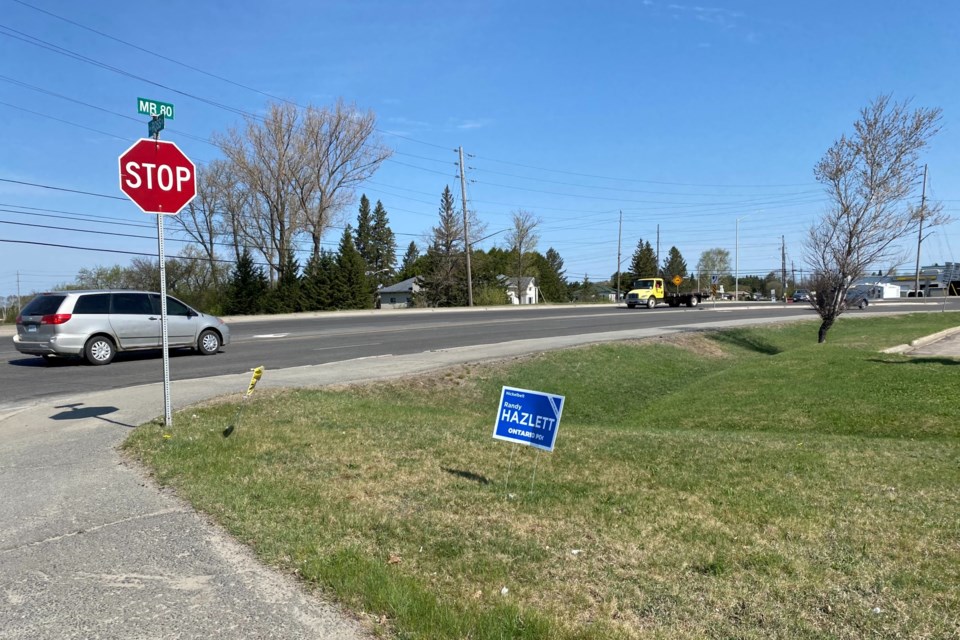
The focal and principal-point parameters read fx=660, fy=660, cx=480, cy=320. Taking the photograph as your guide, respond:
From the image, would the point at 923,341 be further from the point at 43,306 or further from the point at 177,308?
the point at 43,306

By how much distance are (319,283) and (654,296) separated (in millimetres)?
26158

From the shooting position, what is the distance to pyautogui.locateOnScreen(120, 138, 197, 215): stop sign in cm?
698

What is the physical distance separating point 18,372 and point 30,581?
11960 mm

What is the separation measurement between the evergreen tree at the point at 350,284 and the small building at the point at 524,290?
28206 millimetres

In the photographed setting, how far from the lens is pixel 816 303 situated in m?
25.0

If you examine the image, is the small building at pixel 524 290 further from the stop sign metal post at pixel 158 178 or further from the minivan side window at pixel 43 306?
the stop sign metal post at pixel 158 178

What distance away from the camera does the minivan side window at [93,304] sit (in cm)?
1441

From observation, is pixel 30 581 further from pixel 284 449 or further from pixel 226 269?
pixel 226 269

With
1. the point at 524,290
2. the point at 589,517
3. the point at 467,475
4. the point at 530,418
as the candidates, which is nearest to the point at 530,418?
the point at 530,418

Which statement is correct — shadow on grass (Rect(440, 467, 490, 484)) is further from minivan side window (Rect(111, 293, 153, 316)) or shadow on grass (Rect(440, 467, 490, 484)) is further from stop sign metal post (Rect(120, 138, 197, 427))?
minivan side window (Rect(111, 293, 153, 316))

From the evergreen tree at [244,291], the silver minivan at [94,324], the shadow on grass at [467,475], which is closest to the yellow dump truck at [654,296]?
the evergreen tree at [244,291]

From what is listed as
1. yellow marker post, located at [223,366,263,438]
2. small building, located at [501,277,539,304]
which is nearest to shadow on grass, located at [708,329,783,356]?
yellow marker post, located at [223,366,263,438]

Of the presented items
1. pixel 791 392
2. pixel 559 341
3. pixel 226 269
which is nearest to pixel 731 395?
pixel 791 392

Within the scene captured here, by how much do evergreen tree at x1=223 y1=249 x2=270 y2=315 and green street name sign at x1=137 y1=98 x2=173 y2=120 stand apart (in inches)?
1759
